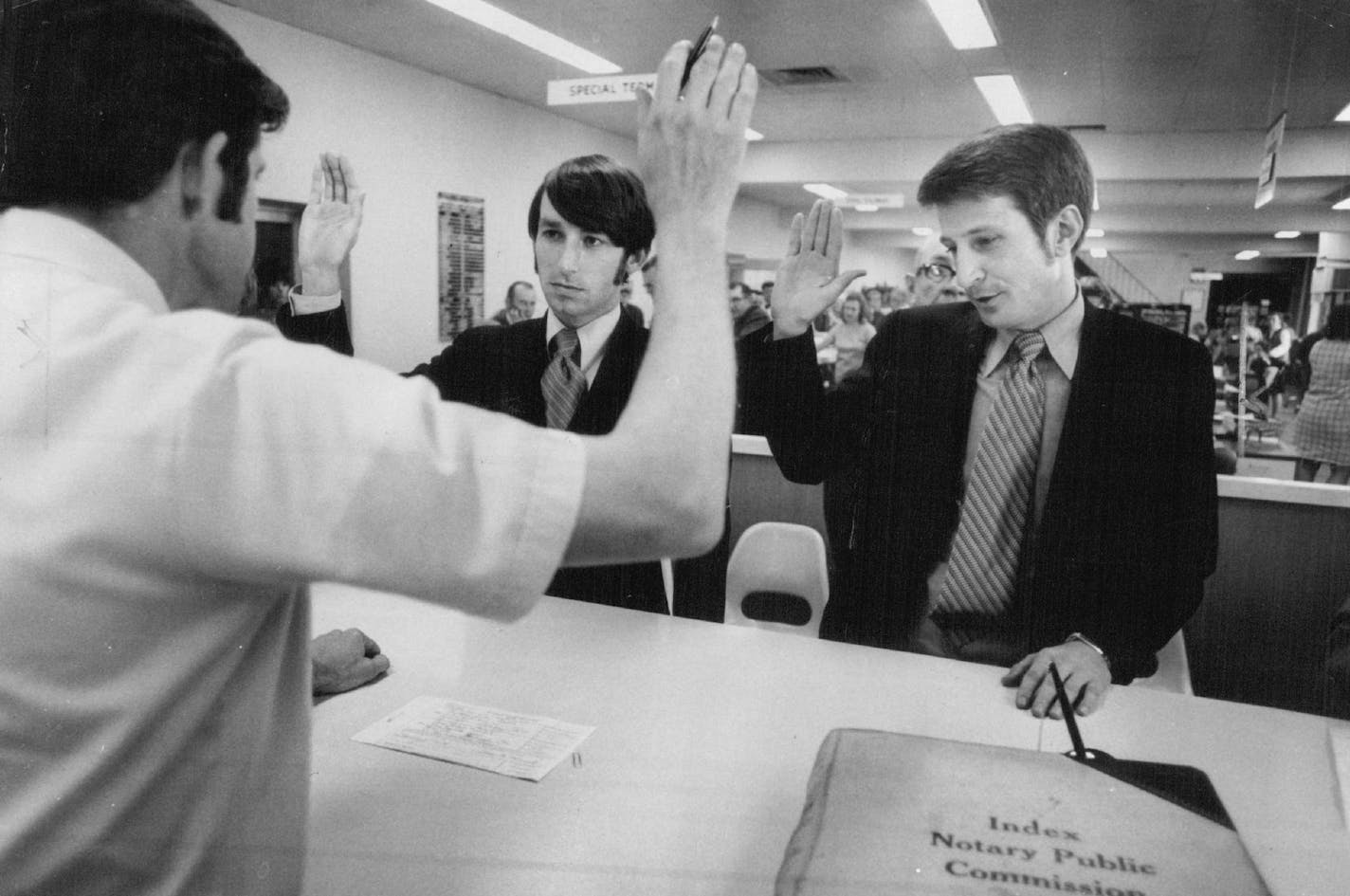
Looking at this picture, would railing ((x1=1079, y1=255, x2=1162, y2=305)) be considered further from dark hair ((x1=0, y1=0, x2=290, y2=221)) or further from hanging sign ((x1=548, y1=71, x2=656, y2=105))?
dark hair ((x1=0, y1=0, x2=290, y2=221))

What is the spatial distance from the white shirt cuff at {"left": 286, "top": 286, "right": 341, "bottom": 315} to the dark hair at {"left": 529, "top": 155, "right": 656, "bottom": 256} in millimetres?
524

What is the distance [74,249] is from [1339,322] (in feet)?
18.2

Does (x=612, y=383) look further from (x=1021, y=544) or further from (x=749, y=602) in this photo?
(x=749, y=602)

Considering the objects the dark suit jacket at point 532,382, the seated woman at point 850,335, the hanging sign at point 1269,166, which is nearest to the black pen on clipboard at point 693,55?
the dark suit jacket at point 532,382

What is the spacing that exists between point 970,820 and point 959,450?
875mm

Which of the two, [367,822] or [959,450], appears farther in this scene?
[959,450]

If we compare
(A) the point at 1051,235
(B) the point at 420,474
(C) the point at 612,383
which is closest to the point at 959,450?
(A) the point at 1051,235

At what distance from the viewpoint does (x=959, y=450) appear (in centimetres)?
137

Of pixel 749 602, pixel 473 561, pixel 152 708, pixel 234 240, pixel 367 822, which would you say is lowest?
pixel 749 602

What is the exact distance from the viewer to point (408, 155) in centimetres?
136

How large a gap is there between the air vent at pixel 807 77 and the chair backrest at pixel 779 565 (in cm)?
212

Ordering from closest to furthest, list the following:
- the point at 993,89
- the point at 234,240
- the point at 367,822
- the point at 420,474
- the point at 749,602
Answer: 1. the point at 420,474
2. the point at 234,240
3. the point at 367,822
4. the point at 749,602
5. the point at 993,89

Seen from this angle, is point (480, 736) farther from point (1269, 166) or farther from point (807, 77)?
point (807, 77)

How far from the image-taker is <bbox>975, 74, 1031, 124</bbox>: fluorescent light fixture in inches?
172
